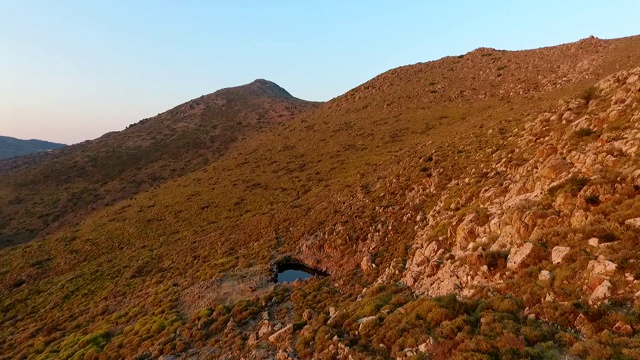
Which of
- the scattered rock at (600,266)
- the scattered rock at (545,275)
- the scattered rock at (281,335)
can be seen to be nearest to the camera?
the scattered rock at (600,266)

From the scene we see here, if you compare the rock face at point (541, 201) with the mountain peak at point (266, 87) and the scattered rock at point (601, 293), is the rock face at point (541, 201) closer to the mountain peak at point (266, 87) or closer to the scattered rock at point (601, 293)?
the scattered rock at point (601, 293)

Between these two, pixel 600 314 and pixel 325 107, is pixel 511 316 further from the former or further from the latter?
pixel 325 107

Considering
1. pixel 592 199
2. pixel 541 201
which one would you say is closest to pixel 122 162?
pixel 541 201

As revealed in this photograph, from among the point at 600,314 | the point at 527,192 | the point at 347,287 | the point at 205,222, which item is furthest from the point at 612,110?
the point at 205,222

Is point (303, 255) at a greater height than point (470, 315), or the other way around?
point (470, 315)

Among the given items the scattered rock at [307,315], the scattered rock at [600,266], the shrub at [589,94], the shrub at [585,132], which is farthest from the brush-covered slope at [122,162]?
→ the scattered rock at [600,266]

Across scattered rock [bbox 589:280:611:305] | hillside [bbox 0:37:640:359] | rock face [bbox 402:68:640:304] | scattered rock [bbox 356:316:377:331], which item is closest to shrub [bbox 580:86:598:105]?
A: rock face [bbox 402:68:640:304]
